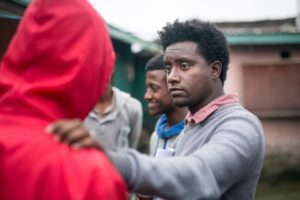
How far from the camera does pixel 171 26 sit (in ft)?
9.96

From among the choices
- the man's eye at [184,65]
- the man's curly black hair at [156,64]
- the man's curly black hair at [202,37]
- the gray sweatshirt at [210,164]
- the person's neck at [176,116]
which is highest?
the man's curly black hair at [202,37]

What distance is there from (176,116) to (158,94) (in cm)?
36

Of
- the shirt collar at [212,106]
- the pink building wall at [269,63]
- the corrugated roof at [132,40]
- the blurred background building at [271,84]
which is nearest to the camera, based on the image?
the shirt collar at [212,106]

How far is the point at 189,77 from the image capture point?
2.88 meters

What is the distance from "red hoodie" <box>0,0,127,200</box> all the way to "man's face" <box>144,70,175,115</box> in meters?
2.98

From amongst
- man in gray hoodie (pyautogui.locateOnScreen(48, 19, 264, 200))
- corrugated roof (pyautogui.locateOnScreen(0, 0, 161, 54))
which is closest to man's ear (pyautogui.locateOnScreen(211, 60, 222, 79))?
man in gray hoodie (pyautogui.locateOnScreen(48, 19, 264, 200))

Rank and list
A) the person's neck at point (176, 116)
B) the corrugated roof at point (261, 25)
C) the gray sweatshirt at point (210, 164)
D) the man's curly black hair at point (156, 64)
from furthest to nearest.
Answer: the corrugated roof at point (261, 25), the man's curly black hair at point (156, 64), the person's neck at point (176, 116), the gray sweatshirt at point (210, 164)

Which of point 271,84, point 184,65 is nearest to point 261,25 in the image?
point 271,84

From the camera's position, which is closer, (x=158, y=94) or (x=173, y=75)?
(x=173, y=75)

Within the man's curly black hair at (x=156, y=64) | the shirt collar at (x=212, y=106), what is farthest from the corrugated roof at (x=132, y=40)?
the shirt collar at (x=212, y=106)

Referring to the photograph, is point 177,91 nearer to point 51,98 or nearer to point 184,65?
point 184,65

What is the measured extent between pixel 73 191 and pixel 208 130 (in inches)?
49.7

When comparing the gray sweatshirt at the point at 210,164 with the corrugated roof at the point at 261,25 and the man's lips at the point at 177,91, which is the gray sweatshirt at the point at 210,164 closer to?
the man's lips at the point at 177,91

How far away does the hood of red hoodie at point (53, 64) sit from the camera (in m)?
1.60
